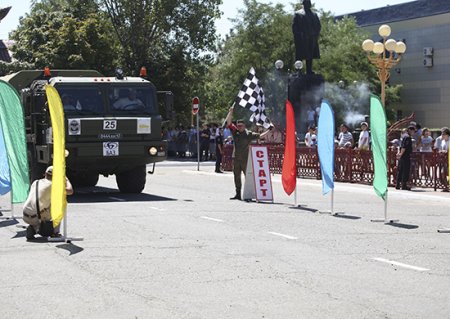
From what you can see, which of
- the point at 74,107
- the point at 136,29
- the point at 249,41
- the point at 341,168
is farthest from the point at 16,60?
the point at 74,107

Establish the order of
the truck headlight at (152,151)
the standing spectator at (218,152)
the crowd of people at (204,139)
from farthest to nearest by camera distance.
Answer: the crowd of people at (204,139) → the standing spectator at (218,152) → the truck headlight at (152,151)

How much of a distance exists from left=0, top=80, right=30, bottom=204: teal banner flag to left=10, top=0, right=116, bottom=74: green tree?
38.8 metres

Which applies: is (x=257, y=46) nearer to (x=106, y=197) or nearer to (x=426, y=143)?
(x=426, y=143)

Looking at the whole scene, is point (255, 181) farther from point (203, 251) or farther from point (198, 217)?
point (203, 251)

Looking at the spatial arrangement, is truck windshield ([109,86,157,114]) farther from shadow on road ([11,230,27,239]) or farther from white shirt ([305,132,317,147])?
white shirt ([305,132,317,147])

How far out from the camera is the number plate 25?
19344 millimetres

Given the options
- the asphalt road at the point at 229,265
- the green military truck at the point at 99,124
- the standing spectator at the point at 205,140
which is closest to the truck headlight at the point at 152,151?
the green military truck at the point at 99,124

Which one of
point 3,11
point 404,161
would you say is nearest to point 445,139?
point 404,161

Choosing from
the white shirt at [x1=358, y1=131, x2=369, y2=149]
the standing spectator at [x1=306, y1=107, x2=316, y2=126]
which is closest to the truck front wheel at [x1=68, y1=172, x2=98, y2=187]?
the white shirt at [x1=358, y1=131, x2=369, y2=149]

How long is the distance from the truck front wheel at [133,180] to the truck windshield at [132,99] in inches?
61.6

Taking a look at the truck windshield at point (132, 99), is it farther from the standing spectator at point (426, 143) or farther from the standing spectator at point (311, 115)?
the standing spectator at point (311, 115)

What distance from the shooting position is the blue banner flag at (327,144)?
658 inches

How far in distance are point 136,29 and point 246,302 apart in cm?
4913

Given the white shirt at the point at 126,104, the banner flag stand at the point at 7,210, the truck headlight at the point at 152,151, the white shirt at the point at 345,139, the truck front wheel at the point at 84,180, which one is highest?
the white shirt at the point at 126,104
